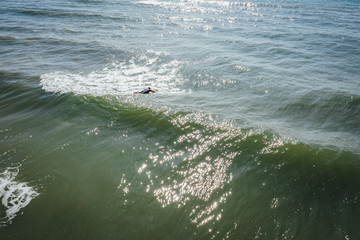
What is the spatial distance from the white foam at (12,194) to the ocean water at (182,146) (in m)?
0.02

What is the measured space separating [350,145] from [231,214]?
3794 millimetres

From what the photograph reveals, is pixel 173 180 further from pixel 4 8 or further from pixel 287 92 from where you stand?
pixel 4 8

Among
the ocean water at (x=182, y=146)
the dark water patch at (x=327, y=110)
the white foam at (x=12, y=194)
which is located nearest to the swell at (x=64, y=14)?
the ocean water at (x=182, y=146)

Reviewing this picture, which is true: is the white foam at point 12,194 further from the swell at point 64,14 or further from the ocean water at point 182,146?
the swell at point 64,14

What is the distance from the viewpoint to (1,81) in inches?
360

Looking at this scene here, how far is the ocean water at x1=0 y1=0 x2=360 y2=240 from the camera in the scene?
3756 mm

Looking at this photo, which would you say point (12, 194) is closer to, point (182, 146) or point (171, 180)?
point (171, 180)

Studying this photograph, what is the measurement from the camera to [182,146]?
17.8 feet

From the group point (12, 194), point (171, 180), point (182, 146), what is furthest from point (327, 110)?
point (12, 194)

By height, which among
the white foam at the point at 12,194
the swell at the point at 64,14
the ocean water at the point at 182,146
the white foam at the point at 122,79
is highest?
the swell at the point at 64,14

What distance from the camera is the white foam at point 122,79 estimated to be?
850 cm

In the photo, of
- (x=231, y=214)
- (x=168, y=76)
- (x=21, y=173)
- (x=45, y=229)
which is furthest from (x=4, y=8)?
(x=231, y=214)

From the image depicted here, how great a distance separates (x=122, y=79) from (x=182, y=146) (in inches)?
228

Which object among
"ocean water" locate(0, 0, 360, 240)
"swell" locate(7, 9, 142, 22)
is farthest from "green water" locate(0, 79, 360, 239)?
"swell" locate(7, 9, 142, 22)
